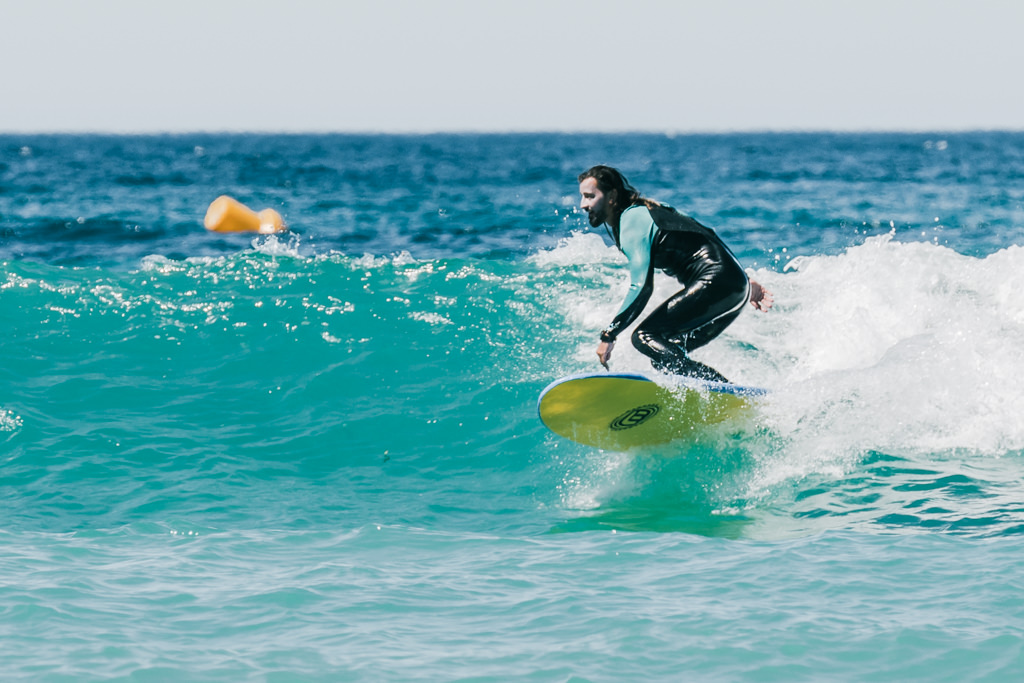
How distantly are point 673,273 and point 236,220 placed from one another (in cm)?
1541

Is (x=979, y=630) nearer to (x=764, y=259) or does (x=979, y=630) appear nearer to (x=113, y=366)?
(x=113, y=366)

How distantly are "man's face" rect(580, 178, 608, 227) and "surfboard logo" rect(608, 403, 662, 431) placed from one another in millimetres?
1404

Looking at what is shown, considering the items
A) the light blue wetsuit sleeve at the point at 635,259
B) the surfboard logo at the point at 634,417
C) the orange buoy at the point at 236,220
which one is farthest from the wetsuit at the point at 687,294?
the orange buoy at the point at 236,220

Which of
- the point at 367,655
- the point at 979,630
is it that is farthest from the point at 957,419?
the point at 367,655

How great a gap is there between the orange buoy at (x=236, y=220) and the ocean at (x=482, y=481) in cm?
421

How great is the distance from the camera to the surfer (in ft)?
21.4

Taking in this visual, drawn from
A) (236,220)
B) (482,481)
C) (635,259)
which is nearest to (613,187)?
(635,259)

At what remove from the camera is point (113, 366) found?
1020cm

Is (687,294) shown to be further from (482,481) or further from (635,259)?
(482,481)

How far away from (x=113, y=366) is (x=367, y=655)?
6.96 meters

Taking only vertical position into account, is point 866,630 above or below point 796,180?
below

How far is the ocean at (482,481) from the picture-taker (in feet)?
14.3

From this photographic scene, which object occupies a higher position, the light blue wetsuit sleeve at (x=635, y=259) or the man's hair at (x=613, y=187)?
the man's hair at (x=613, y=187)

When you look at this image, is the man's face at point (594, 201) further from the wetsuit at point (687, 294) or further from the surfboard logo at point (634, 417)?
the surfboard logo at point (634, 417)
